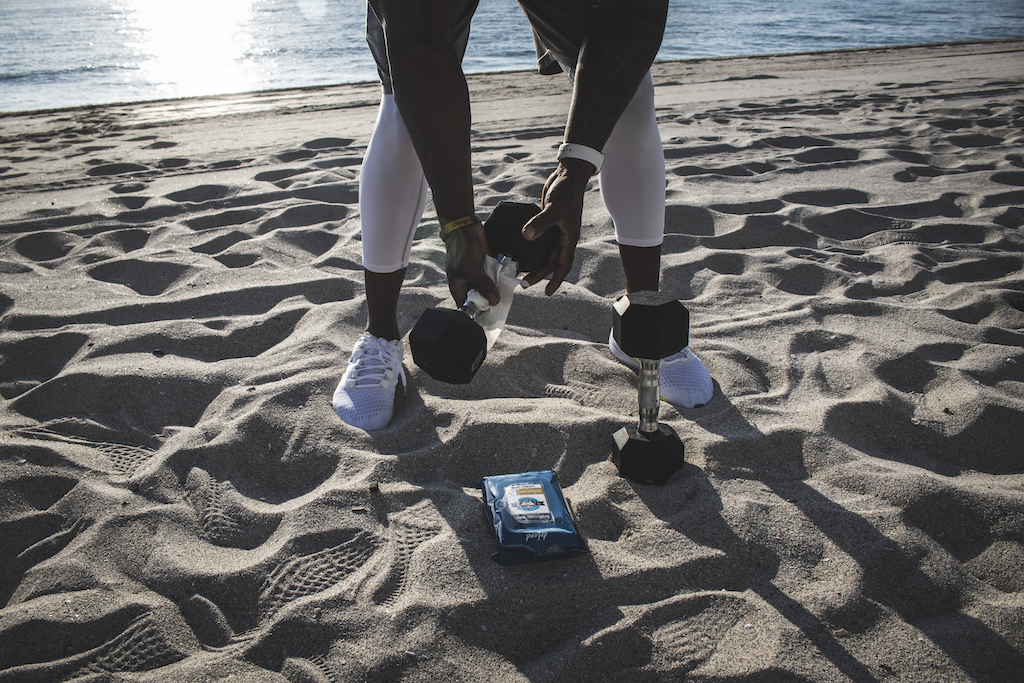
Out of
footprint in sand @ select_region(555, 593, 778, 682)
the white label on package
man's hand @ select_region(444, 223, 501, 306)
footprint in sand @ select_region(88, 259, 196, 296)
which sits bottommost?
footprint in sand @ select_region(555, 593, 778, 682)

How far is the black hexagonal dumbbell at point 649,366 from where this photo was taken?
129cm

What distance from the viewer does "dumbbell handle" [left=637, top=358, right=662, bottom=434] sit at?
1.44 meters

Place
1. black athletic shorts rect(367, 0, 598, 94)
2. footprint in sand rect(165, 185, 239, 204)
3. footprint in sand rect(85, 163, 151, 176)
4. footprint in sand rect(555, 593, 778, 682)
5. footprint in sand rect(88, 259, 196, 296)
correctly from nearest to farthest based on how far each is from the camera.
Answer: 1. footprint in sand rect(555, 593, 778, 682)
2. black athletic shorts rect(367, 0, 598, 94)
3. footprint in sand rect(88, 259, 196, 296)
4. footprint in sand rect(165, 185, 239, 204)
5. footprint in sand rect(85, 163, 151, 176)

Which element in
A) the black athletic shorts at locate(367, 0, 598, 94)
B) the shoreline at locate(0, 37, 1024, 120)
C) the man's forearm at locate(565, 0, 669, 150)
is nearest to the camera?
the man's forearm at locate(565, 0, 669, 150)

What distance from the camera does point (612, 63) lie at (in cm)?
158

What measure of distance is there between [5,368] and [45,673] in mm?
1333

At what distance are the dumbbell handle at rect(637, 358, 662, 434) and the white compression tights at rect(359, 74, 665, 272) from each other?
62 cm

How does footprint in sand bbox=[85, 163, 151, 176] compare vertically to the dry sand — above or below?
above

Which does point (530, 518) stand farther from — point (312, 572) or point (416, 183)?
point (416, 183)

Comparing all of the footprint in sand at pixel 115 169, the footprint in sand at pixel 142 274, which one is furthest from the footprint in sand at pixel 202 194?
the footprint in sand at pixel 142 274

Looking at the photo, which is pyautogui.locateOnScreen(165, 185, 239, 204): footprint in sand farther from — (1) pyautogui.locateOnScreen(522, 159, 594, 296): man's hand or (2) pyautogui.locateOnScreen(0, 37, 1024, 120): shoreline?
(2) pyautogui.locateOnScreen(0, 37, 1024, 120): shoreline

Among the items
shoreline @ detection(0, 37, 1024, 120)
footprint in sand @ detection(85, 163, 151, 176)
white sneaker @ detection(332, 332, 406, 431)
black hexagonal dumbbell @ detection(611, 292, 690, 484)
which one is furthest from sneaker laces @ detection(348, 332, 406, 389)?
shoreline @ detection(0, 37, 1024, 120)

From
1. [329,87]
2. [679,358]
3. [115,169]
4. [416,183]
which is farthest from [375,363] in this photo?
[329,87]

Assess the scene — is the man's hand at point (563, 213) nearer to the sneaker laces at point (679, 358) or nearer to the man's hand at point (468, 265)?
the man's hand at point (468, 265)
